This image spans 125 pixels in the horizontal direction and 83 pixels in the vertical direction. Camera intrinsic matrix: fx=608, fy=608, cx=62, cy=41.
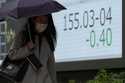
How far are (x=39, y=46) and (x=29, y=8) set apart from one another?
1.33 ft

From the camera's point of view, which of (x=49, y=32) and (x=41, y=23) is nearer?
(x=41, y=23)

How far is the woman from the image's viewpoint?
5.79 metres

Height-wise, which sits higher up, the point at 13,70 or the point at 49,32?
the point at 49,32

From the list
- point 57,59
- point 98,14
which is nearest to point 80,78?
point 57,59

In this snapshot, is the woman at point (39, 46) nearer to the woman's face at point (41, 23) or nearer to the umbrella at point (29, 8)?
the woman's face at point (41, 23)

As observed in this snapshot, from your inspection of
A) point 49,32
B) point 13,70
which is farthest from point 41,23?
point 13,70

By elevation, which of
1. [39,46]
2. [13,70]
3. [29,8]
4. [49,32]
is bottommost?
[13,70]

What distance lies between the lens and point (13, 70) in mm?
5746

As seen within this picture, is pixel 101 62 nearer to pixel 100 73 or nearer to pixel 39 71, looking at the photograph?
pixel 100 73

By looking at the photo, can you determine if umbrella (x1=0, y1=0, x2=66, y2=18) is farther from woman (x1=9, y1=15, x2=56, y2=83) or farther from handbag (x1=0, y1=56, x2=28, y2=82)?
handbag (x1=0, y1=56, x2=28, y2=82)

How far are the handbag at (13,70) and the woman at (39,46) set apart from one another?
0.15 feet

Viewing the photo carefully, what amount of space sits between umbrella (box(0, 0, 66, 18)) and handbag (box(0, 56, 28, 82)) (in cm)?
44

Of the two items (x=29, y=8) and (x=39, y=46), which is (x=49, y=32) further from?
(x=29, y=8)

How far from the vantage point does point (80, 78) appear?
963cm
